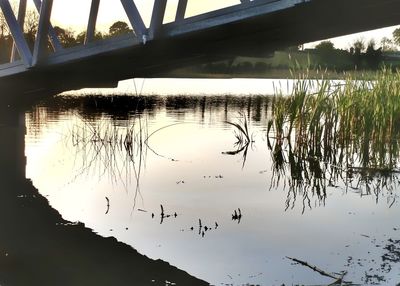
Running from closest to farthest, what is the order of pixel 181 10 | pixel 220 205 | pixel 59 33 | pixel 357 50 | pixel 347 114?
1. pixel 220 205
2. pixel 181 10
3. pixel 347 114
4. pixel 59 33
5. pixel 357 50

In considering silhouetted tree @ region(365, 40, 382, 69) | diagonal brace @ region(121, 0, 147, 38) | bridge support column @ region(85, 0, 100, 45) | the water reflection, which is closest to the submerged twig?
the water reflection

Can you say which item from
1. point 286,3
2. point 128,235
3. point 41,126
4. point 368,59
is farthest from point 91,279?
point 368,59

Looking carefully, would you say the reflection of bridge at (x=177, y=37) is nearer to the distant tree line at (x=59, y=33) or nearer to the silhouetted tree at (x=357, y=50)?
the distant tree line at (x=59, y=33)

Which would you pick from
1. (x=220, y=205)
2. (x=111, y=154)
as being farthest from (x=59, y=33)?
(x=220, y=205)

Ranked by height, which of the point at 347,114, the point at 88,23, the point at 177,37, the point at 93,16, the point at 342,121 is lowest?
the point at 342,121

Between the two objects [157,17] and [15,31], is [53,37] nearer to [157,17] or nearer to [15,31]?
[15,31]

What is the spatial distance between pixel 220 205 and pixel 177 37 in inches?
98.8

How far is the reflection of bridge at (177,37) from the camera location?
7.71 metres

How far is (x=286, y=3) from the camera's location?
7035 mm

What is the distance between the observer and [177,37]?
832 centimetres

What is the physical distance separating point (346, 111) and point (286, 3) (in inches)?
192

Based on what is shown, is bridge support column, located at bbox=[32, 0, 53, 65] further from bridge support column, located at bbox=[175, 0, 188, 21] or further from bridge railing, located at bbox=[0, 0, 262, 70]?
bridge support column, located at bbox=[175, 0, 188, 21]

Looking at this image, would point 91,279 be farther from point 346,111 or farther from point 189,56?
point 346,111

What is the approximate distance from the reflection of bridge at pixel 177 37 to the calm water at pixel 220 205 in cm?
151
